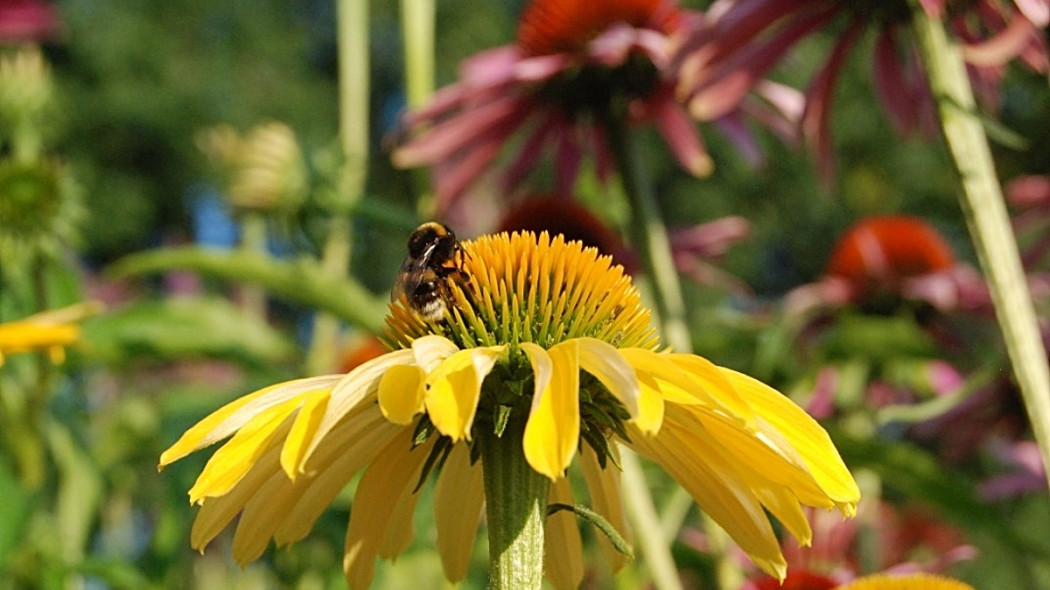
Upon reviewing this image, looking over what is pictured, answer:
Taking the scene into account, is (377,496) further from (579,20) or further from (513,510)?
(579,20)

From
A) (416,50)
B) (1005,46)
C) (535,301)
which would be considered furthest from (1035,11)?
(416,50)

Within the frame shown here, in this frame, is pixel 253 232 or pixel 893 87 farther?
pixel 253 232

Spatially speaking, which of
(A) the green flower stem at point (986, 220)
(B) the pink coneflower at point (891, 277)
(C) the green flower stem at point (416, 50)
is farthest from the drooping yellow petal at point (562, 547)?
(B) the pink coneflower at point (891, 277)

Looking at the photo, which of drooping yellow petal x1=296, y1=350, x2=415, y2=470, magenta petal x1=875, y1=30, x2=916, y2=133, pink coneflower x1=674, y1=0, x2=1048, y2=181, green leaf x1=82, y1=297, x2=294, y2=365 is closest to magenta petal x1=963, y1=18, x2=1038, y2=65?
pink coneflower x1=674, y1=0, x2=1048, y2=181

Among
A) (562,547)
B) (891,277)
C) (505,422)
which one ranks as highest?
(505,422)

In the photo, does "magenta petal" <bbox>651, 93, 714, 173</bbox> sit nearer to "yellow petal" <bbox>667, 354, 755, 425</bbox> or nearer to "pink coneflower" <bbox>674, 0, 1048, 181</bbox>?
"pink coneflower" <bbox>674, 0, 1048, 181</bbox>

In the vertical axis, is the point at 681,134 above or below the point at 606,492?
above
